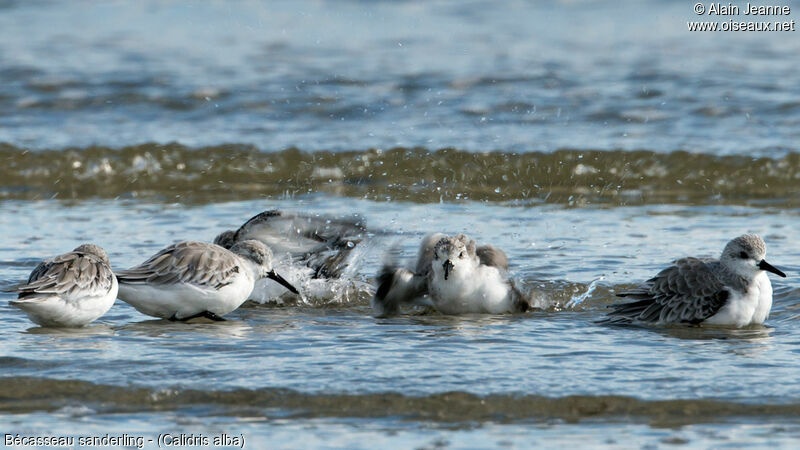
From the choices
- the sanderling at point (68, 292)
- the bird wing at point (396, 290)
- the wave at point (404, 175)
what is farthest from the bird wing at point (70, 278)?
the wave at point (404, 175)

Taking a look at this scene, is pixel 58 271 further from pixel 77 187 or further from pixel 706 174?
pixel 706 174

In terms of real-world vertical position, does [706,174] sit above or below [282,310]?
above

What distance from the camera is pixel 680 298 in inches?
298

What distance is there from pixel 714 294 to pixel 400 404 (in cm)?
265

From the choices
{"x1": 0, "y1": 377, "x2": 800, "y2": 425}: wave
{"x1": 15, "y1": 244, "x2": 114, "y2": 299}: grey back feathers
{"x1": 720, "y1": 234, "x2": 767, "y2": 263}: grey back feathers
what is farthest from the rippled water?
{"x1": 720, "y1": 234, "x2": 767, "y2": 263}: grey back feathers

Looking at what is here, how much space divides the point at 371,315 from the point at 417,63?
10.6 meters

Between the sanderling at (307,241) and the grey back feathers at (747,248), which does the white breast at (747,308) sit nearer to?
the grey back feathers at (747,248)

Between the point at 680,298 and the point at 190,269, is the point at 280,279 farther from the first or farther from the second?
the point at 680,298

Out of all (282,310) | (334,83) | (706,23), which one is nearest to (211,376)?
(282,310)

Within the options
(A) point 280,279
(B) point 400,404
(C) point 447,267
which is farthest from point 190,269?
(B) point 400,404

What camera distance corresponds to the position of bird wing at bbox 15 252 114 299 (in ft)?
23.4

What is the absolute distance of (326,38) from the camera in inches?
797

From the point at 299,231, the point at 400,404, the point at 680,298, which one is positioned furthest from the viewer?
the point at 299,231

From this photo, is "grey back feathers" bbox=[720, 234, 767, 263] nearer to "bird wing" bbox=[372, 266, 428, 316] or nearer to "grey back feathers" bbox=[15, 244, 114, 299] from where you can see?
"bird wing" bbox=[372, 266, 428, 316]
